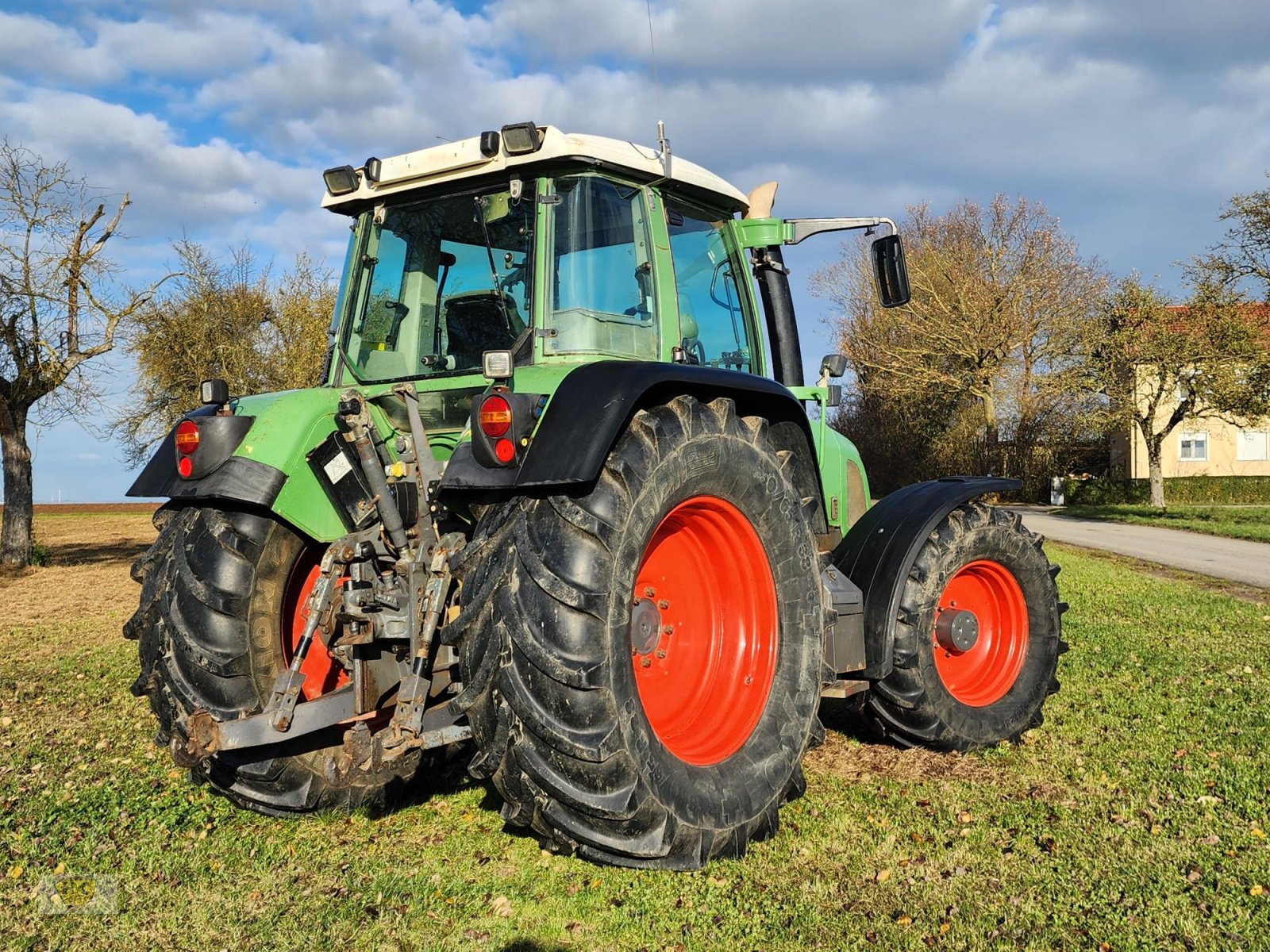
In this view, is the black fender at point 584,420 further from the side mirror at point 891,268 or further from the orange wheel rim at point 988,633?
the orange wheel rim at point 988,633

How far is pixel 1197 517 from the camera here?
2577 cm

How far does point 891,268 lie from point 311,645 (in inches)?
125

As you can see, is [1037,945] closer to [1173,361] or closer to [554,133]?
[554,133]

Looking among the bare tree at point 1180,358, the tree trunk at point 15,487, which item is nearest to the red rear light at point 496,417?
the tree trunk at point 15,487

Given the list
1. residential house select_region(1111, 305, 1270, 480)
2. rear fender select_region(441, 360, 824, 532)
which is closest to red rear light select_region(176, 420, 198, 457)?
rear fender select_region(441, 360, 824, 532)

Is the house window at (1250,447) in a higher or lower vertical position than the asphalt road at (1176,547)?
higher

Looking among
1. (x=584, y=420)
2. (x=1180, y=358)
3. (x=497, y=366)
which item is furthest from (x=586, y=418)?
(x=1180, y=358)

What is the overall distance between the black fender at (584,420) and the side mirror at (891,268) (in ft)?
4.99

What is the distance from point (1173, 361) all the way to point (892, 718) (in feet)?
84.7

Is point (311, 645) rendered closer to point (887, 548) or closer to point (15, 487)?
point (887, 548)

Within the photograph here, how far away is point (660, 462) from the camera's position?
3498mm

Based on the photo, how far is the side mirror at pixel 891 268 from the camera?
4.91m

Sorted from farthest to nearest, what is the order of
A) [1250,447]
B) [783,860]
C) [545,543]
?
[1250,447] → [783,860] → [545,543]
